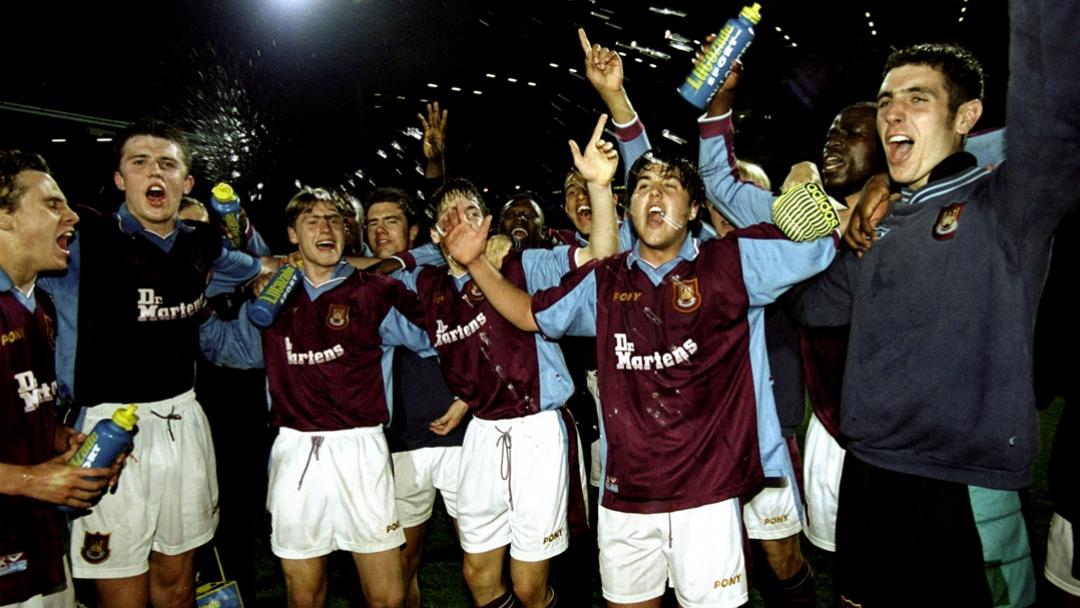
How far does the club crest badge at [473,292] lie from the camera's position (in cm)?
383

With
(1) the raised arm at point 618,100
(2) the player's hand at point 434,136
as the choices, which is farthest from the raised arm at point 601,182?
(2) the player's hand at point 434,136

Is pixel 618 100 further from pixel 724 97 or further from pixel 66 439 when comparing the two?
pixel 66 439

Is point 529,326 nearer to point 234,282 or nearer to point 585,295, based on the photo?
point 585,295

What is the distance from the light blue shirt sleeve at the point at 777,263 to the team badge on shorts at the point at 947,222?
579 millimetres

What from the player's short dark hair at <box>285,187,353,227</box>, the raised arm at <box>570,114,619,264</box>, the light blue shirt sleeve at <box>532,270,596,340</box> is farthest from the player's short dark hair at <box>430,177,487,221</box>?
the light blue shirt sleeve at <box>532,270,596,340</box>

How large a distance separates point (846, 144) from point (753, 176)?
29.7 inches

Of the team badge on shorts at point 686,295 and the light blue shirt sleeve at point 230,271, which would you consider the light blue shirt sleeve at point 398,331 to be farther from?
the team badge on shorts at point 686,295

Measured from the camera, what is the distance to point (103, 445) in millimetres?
2723

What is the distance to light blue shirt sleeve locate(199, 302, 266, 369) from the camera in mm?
4027

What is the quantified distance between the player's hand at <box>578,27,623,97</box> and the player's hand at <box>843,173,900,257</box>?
1.39m

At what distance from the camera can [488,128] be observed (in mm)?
14547

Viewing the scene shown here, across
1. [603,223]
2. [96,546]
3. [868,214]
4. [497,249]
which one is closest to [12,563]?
[96,546]

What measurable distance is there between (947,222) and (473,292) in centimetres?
243

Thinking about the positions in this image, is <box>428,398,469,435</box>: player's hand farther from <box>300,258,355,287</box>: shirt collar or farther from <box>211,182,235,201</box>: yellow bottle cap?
<box>211,182,235,201</box>: yellow bottle cap
